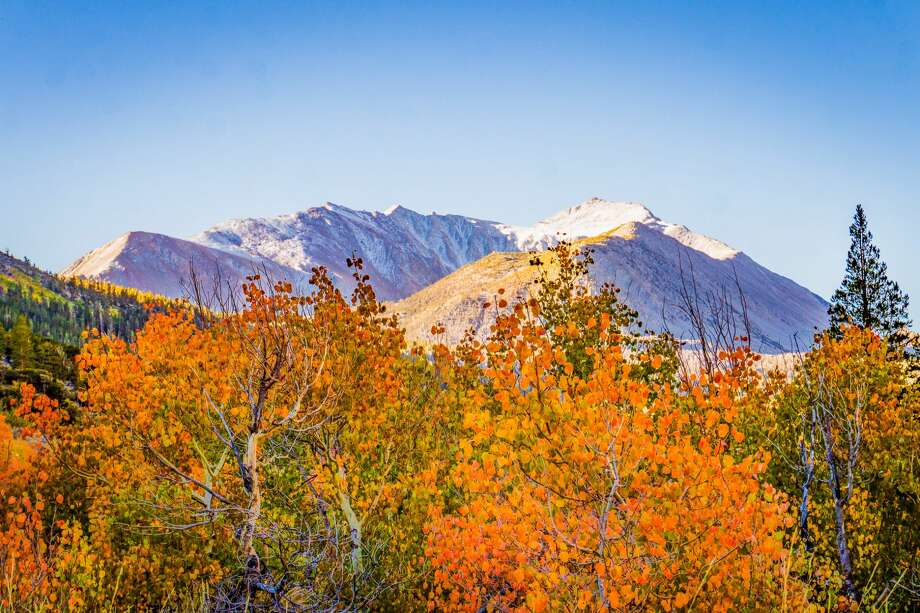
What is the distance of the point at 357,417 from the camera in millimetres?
16906

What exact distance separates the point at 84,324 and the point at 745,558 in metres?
218

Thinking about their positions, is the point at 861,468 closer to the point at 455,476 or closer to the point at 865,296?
the point at 455,476

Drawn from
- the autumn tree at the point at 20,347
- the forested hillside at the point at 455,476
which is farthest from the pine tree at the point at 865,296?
the autumn tree at the point at 20,347

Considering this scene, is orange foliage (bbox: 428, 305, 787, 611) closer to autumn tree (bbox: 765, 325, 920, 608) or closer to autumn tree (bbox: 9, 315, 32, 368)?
autumn tree (bbox: 765, 325, 920, 608)

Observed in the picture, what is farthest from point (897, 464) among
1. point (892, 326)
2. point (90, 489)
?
point (892, 326)

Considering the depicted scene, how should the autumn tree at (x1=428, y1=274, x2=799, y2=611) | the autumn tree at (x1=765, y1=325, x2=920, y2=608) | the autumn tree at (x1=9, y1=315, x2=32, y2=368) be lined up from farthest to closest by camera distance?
the autumn tree at (x1=9, y1=315, x2=32, y2=368), the autumn tree at (x1=765, y1=325, x2=920, y2=608), the autumn tree at (x1=428, y1=274, x2=799, y2=611)

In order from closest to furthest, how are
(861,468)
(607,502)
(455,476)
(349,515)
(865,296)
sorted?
(607,502) < (455,476) < (349,515) < (861,468) < (865,296)

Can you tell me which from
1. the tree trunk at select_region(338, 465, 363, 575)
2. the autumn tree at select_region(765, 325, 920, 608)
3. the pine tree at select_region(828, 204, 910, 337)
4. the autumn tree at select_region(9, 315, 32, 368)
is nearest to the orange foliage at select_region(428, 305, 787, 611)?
the tree trunk at select_region(338, 465, 363, 575)

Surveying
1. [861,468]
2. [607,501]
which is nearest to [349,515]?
[607,501]

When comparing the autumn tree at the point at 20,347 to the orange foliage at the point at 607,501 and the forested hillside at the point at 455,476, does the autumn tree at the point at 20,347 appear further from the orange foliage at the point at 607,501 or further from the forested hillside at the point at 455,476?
the orange foliage at the point at 607,501

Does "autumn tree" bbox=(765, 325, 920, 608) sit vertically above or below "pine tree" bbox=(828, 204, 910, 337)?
below

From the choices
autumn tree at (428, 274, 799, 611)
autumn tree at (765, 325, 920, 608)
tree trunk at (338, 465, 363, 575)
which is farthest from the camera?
autumn tree at (765, 325, 920, 608)

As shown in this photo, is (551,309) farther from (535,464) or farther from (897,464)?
(535,464)

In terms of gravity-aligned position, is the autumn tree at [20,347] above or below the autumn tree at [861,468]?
above
